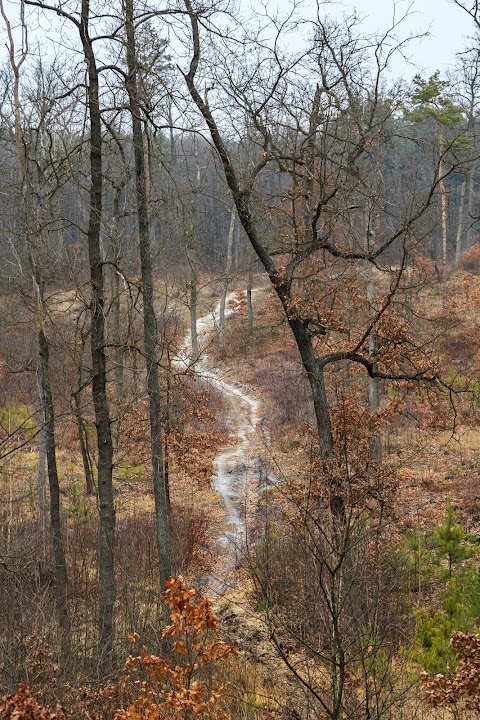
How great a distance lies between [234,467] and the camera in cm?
1702

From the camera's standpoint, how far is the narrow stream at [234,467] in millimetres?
10891

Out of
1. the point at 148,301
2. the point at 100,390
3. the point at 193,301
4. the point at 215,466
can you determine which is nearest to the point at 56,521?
the point at 100,390

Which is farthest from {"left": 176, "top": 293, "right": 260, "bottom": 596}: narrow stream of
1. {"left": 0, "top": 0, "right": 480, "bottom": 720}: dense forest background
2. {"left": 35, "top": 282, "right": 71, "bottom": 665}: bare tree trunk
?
{"left": 35, "top": 282, "right": 71, "bottom": 665}: bare tree trunk

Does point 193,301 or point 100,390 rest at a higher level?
point 193,301

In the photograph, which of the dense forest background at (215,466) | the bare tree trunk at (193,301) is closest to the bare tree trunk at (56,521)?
the dense forest background at (215,466)

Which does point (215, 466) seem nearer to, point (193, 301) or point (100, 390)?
point (193, 301)

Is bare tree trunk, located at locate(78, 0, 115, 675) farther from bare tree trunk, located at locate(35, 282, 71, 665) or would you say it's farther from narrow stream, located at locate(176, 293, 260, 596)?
narrow stream, located at locate(176, 293, 260, 596)

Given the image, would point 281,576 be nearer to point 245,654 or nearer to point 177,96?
point 245,654

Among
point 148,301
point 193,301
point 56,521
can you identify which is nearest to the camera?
point 148,301

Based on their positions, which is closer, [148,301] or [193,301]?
[148,301]

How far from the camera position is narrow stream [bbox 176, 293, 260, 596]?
35.7 ft

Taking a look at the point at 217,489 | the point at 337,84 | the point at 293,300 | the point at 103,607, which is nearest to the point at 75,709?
the point at 103,607

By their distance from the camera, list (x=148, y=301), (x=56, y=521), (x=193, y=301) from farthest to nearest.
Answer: (x=193, y=301) < (x=56, y=521) < (x=148, y=301)

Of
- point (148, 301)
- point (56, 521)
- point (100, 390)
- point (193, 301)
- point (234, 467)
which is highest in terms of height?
point (193, 301)
